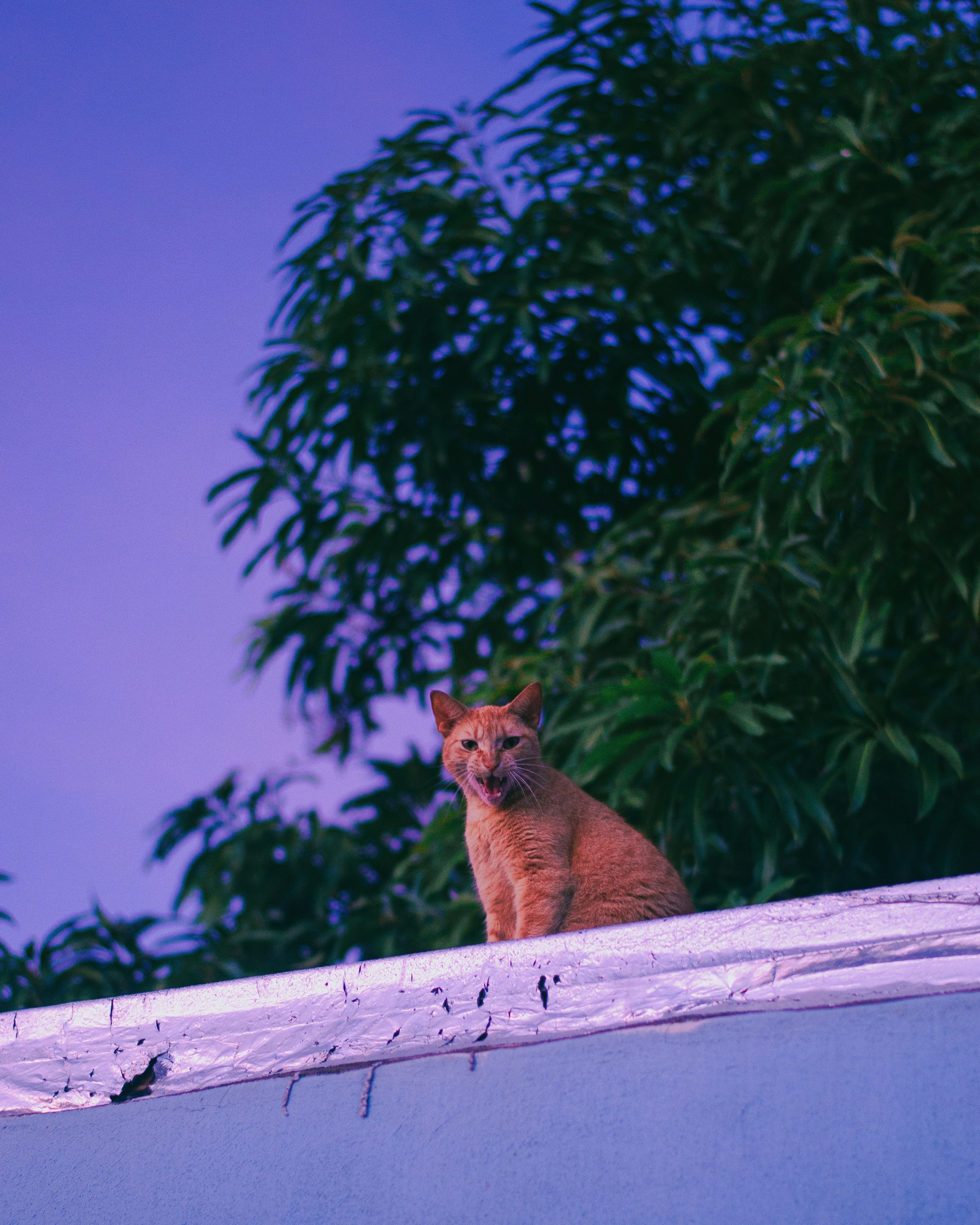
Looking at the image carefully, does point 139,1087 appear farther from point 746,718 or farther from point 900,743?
point 900,743

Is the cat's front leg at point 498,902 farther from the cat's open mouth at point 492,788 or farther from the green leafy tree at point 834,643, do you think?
the green leafy tree at point 834,643

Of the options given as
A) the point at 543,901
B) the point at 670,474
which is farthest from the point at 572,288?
the point at 543,901

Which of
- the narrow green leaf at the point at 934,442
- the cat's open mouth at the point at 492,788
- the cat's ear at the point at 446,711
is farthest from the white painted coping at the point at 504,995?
the narrow green leaf at the point at 934,442

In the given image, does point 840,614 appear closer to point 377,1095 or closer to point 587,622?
point 587,622

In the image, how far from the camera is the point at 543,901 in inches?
78.8

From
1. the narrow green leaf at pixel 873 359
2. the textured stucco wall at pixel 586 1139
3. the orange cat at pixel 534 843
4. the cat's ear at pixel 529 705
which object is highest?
the narrow green leaf at pixel 873 359

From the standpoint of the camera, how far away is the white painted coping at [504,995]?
1.31m

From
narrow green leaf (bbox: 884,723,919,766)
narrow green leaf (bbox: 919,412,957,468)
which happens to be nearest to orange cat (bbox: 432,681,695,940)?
narrow green leaf (bbox: 884,723,919,766)

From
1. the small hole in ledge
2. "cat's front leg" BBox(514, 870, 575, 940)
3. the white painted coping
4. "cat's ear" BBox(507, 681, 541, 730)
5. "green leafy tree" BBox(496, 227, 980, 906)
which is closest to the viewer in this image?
the white painted coping

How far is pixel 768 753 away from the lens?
293cm

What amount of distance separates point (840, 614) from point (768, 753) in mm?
380

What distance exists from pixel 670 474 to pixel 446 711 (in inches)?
89.5

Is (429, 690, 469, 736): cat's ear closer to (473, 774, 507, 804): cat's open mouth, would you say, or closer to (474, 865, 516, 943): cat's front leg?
(473, 774, 507, 804): cat's open mouth

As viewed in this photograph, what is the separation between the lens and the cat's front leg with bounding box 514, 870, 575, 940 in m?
1.99
